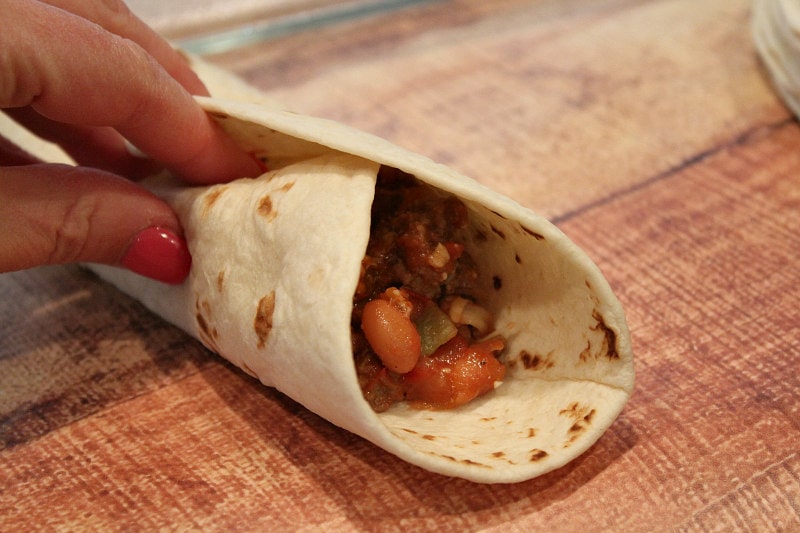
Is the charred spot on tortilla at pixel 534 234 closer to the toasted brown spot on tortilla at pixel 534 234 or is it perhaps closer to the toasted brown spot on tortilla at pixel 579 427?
the toasted brown spot on tortilla at pixel 534 234

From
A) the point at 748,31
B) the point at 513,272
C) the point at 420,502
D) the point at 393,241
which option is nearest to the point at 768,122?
the point at 748,31

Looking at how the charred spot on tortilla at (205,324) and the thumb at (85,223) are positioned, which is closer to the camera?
the thumb at (85,223)

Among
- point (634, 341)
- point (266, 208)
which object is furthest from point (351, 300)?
point (634, 341)

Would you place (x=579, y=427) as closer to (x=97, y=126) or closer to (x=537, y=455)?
(x=537, y=455)

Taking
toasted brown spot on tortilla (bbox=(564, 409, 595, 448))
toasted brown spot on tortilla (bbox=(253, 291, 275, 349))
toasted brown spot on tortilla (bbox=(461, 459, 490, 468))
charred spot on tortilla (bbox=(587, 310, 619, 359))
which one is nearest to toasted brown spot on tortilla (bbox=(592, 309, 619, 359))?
charred spot on tortilla (bbox=(587, 310, 619, 359))

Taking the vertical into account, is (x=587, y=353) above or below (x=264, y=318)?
below

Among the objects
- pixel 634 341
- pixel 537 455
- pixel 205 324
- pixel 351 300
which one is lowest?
pixel 634 341

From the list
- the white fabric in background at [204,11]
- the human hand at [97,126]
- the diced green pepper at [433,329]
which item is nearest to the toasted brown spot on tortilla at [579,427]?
the diced green pepper at [433,329]
